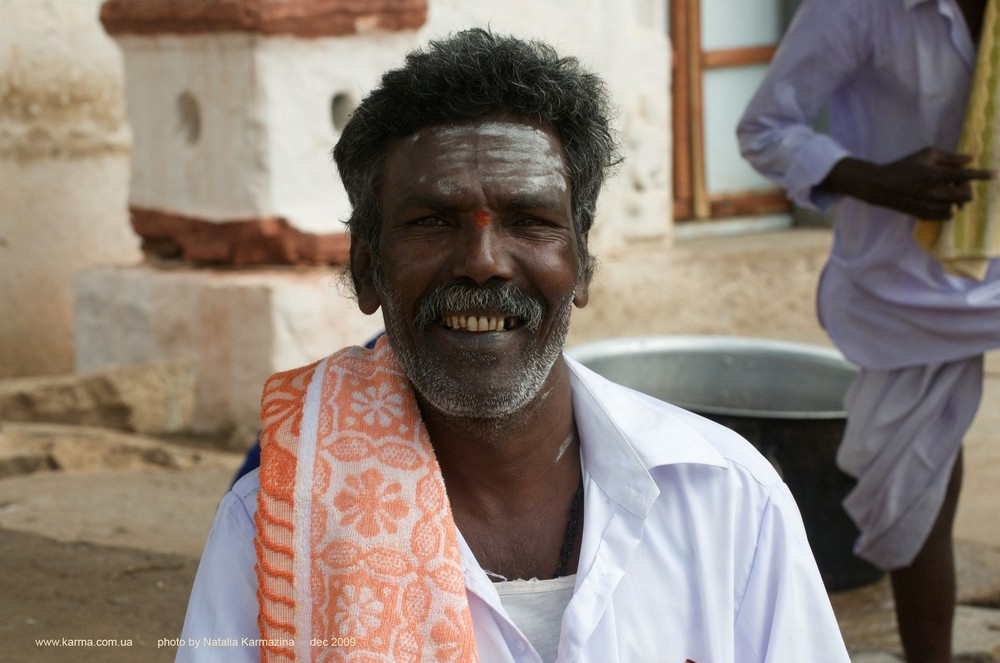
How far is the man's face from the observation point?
1784 millimetres

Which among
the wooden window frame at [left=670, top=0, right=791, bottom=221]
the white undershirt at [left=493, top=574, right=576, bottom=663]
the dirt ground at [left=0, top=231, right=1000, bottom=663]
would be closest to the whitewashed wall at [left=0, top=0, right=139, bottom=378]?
the dirt ground at [left=0, top=231, right=1000, bottom=663]

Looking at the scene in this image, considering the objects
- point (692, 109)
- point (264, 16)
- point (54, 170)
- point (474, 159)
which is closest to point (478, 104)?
point (474, 159)

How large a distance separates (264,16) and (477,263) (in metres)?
3.25

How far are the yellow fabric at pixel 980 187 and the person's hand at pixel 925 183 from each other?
1.9 inches

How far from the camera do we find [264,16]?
470 centimetres

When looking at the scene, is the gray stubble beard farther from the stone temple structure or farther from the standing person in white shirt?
the stone temple structure

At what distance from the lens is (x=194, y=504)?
418cm

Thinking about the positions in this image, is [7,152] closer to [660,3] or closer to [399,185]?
[660,3]

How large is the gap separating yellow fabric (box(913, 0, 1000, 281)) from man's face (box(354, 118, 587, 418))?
59.1 inches

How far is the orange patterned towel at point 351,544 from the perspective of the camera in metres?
1.63

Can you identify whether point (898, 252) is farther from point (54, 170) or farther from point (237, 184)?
point (54, 170)

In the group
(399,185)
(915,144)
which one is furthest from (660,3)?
(399,185)

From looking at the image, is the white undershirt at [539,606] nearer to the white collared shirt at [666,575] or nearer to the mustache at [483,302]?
the white collared shirt at [666,575]

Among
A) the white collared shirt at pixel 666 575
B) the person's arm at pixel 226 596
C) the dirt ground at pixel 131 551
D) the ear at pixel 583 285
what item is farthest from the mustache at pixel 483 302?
the dirt ground at pixel 131 551
